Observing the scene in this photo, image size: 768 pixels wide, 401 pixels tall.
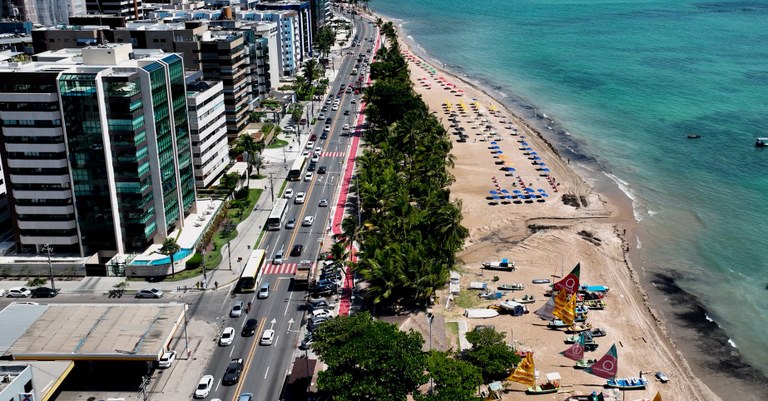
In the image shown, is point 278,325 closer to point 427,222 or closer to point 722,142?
point 427,222

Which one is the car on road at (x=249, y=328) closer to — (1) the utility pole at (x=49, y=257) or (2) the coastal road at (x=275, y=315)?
(2) the coastal road at (x=275, y=315)

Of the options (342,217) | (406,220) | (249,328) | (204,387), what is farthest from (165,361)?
(342,217)

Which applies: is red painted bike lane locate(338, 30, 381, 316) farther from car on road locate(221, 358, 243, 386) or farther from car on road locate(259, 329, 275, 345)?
car on road locate(221, 358, 243, 386)

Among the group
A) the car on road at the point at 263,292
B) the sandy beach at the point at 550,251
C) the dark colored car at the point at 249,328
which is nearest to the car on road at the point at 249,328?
the dark colored car at the point at 249,328

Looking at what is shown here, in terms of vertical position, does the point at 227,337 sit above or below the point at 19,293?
below

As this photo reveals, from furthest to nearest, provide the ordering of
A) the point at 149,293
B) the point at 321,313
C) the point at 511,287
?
the point at 511,287
the point at 149,293
the point at 321,313

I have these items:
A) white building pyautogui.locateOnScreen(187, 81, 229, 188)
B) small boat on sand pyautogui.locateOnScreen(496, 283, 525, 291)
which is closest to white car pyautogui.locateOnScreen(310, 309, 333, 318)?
small boat on sand pyautogui.locateOnScreen(496, 283, 525, 291)

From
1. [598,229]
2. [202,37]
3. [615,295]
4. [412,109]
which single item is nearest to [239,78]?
[202,37]

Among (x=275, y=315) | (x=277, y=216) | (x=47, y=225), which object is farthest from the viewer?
(x=277, y=216)

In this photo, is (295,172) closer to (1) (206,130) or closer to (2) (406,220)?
(1) (206,130)
